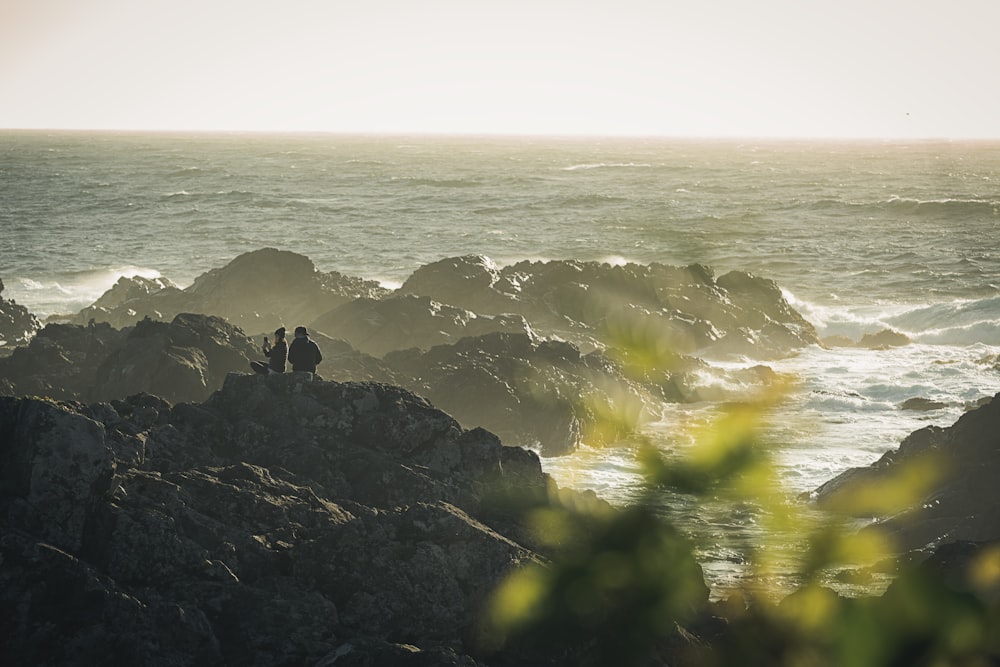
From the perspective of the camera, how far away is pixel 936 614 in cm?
980

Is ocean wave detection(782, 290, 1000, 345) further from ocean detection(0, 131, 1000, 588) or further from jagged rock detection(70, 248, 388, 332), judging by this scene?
jagged rock detection(70, 248, 388, 332)

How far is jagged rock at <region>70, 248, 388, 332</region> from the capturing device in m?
29.2

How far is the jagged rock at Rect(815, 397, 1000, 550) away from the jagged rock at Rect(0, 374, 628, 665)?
251 inches

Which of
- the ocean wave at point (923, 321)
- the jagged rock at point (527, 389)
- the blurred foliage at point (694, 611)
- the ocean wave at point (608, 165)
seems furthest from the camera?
the ocean wave at point (608, 165)

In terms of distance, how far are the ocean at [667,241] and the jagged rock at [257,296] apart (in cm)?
915

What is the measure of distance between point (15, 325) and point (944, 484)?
2487 centimetres

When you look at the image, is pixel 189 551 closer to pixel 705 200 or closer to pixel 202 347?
pixel 202 347

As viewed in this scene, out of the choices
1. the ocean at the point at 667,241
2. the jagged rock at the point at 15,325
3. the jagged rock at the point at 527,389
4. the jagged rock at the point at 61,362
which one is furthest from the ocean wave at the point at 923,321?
the jagged rock at the point at 15,325

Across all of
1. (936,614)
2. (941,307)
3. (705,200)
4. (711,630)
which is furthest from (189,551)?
(705,200)

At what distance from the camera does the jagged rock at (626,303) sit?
3012 cm

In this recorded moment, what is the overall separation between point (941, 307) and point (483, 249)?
27.6 m

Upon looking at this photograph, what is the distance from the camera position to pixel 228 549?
31.4 feet

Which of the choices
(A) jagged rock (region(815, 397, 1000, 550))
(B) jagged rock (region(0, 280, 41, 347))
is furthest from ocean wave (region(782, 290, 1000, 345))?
(B) jagged rock (region(0, 280, 41, 347))

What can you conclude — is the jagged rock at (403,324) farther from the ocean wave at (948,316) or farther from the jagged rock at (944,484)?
the ocean wave at (948,316)
